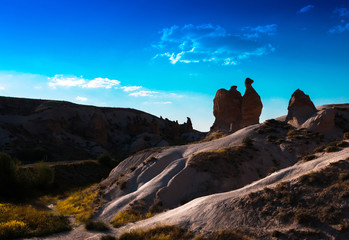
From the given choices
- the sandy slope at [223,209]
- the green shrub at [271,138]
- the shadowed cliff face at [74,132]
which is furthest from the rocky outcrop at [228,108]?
the sandy slope at [223,209]

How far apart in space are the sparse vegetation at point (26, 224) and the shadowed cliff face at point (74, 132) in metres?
37.2

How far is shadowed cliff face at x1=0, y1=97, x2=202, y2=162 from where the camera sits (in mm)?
56000

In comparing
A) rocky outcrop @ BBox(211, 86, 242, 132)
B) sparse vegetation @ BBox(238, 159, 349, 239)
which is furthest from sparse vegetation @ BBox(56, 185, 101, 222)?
rocky outcrop @ BBox(211, 86, 242, 132)

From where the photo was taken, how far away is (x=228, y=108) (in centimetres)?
4659

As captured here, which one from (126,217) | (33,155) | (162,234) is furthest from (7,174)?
(33,155)

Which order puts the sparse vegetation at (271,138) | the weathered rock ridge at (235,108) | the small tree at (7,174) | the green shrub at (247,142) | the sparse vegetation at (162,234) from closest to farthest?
the sparse vegetation at (162,234)
the green shrub at (247,142)
the small tree at (7,174)
the sparse vegetation at (271,138)
the weathered rock ridge at (235,108)

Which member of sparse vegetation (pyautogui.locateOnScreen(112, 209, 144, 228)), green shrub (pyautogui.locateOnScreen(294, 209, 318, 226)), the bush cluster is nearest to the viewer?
green shrub (pyautogui.locateOnScreen(294, 209, 318, 226))

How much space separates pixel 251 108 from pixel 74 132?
4605 cm

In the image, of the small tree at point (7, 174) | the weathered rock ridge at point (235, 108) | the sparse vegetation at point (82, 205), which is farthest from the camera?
the weathered rock ridge at point (235, 108)

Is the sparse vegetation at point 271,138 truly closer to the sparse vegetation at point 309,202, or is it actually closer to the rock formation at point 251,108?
the sparse vegetation at point 309,202

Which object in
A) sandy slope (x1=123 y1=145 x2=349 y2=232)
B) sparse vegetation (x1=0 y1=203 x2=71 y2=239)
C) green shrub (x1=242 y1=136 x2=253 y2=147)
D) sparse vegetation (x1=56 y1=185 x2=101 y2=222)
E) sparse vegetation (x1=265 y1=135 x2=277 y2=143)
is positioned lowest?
sparse vegetation (x1=56 y1=185 x2=101 y2=222)

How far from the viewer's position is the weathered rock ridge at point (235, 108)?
4206 centimetres

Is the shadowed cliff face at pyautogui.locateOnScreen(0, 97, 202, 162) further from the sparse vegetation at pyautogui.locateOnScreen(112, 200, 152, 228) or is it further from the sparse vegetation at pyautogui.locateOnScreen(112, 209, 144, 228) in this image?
the sparse vegetation at pyautogui.locateOnScreen(112, 209, 144, 228)

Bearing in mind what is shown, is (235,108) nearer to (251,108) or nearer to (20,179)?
(251,108)
